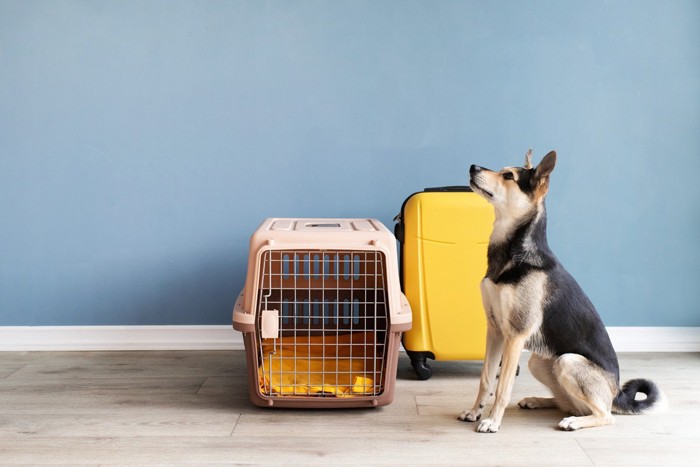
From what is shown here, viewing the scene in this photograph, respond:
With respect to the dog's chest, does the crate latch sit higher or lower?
lower

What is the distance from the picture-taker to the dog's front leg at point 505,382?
91.4 inches

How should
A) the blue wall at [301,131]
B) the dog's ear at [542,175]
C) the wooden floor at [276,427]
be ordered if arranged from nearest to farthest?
the wooden floor at [276,427], the dog's ear at [542,175], the blue wall at [301,131]

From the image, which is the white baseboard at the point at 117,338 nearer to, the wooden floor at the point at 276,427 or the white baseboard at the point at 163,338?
the white baseboard at the point at 163,338

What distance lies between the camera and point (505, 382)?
2334 millimetres

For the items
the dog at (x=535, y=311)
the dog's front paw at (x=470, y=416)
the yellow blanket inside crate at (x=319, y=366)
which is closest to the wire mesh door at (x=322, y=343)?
the yellow blanket inside crate at (x=319, y=366)

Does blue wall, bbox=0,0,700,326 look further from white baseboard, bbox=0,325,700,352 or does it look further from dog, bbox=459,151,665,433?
dog, bbox=459,151,665,433

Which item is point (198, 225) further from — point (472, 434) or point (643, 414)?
point (643, 414)

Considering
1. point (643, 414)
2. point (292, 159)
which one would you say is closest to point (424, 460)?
point (643, 414)

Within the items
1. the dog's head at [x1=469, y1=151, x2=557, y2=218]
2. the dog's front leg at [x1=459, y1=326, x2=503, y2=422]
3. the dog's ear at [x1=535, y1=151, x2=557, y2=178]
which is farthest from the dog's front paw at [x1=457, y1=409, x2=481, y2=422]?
the dog's ear at [x1=535, y1=151, x2=557, y2=178]

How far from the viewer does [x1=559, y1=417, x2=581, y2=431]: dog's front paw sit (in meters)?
2.33

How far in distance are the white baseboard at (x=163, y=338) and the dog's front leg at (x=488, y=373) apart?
1163mm

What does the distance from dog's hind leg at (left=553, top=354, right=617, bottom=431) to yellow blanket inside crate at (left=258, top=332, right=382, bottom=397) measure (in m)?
0.61

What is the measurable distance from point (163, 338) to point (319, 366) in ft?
3.37

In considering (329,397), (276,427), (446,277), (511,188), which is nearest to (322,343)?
(329,397)
